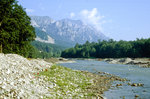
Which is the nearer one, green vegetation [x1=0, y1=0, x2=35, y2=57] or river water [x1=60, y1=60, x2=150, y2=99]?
river water [x1=60, y1=60, x2=150, y2=99]

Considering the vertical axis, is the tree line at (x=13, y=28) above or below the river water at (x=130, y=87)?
above

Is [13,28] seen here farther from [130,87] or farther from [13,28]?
[130,87]

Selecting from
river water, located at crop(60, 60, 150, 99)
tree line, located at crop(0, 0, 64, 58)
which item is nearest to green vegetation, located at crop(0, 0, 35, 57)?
tree line, located at crop(0, 0, 64, 58)

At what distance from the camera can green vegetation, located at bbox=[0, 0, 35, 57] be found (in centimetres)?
4044

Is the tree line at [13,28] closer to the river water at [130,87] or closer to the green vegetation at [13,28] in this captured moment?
the green vegetation at [13,28]

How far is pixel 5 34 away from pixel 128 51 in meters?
134

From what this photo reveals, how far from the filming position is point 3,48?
42219mm

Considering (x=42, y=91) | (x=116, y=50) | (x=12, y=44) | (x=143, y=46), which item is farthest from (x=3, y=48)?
(x=116, y=50)

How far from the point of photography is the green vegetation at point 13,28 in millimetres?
40438

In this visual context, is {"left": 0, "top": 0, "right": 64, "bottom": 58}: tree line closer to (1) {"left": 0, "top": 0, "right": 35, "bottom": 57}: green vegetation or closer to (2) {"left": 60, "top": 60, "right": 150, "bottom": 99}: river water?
(1) {"left": 0, "top": 0, "right": 35, "bottom": 57}: green vegetation

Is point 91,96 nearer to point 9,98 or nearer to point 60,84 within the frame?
point 60,84

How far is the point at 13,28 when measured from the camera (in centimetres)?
4266

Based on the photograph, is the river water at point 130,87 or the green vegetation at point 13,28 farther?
the green vegetation at point 13,28

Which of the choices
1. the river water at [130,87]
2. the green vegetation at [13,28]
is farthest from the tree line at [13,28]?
the river water at [130,87]
